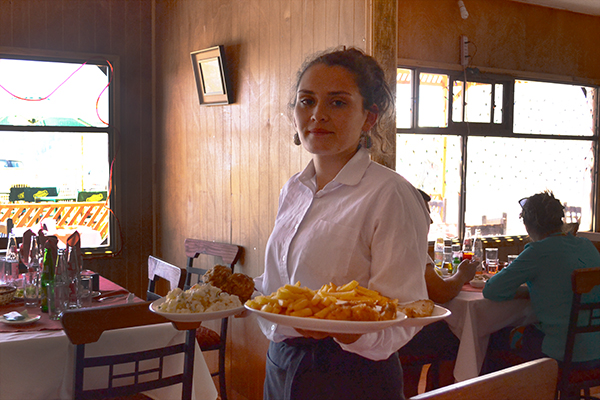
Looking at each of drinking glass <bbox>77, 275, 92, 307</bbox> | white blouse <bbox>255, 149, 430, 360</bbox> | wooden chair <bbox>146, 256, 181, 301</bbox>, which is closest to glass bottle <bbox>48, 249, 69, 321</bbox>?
drinking glass <bbox>77, 275, 92, 307</bbox>

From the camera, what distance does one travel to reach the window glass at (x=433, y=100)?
446 centimetres

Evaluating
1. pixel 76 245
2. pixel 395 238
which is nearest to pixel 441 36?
pixel 76 245

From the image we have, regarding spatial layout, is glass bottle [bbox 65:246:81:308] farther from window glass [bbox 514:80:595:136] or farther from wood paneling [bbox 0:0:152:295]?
window glass [bbox 514:80:595:136]

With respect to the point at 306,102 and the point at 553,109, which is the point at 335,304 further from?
the point at 553,109

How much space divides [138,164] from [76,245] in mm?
2093

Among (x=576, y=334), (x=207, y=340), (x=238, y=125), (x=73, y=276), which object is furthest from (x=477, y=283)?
(x=73, y=276)

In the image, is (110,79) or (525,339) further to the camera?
(110,79)

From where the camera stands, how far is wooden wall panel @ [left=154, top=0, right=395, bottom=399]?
9.02 ft

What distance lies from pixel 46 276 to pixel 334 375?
164 centimetres

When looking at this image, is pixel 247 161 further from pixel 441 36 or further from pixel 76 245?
pixel 441 36

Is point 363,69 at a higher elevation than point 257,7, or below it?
below

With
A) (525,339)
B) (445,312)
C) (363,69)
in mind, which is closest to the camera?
(445,312)

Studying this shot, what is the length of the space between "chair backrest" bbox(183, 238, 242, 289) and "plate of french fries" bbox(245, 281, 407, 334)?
2202 millimetres

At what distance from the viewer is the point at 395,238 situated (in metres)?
1.06
